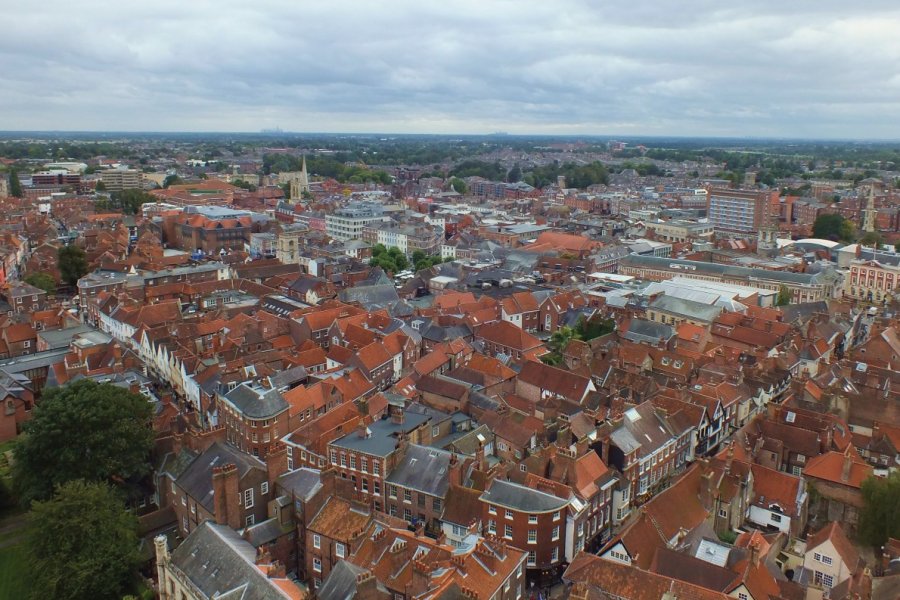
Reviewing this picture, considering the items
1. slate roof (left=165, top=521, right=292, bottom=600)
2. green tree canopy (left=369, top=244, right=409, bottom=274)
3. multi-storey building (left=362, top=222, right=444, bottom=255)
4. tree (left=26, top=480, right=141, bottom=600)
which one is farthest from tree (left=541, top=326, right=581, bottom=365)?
multi-storey building (left=362, top=222, right=444, bottom=255)

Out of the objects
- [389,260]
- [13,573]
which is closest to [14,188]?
[389,260]

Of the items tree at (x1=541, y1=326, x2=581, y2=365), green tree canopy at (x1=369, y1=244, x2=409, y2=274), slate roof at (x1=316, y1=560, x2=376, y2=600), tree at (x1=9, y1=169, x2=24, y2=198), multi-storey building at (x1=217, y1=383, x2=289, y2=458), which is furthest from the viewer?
tree at (x1=9, y1=169, x2=24, y2=198)

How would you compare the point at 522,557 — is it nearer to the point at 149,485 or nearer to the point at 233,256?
the point at 149,485

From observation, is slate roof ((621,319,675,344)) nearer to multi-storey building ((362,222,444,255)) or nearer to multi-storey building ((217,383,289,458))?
multi-storey building ((217,383,289,458))

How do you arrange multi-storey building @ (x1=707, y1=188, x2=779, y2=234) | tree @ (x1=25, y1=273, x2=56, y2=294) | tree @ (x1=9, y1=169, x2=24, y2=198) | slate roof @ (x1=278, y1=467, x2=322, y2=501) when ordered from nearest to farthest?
slate roof @ (x1=278, y1=467, x2=322, y2=501) → tree @ (x1=25, y1=273, x2=56, y2=294) → multi-storey building @ (x1=707, y1=188, x2=779, y2=234) → tree @ (x1=9, y1=169, x2=24, y2=198)

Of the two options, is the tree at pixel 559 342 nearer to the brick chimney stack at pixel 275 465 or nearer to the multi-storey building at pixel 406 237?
the brick chimney stack at pixel 275 465

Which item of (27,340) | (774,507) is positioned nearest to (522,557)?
(774,507)
